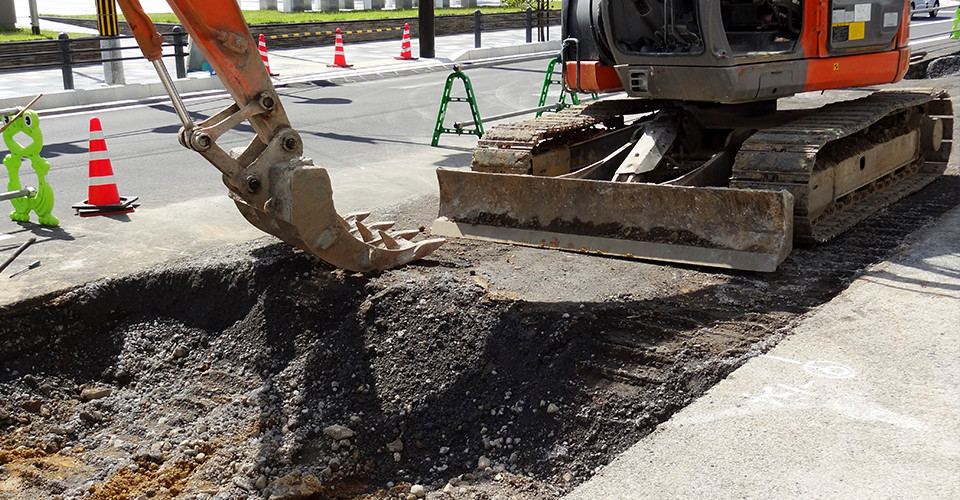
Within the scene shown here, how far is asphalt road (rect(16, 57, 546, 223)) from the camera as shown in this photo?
390 inches

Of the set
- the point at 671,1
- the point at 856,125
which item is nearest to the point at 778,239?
the point at 856,125

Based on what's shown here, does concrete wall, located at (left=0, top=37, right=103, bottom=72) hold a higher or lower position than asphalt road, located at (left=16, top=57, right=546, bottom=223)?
higher

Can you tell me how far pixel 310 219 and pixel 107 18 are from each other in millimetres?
14974

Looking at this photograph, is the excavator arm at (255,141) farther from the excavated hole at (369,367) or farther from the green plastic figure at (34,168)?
the green plastic figure at (34,168)

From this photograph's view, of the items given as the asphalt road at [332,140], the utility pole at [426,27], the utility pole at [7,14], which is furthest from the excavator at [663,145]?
the utility pole at [7,14]

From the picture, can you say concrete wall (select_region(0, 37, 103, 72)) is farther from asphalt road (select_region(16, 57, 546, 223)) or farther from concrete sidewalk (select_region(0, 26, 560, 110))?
asphalt road (select_region(16, 57, 546, 223))

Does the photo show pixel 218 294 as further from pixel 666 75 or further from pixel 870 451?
pixel 870 451

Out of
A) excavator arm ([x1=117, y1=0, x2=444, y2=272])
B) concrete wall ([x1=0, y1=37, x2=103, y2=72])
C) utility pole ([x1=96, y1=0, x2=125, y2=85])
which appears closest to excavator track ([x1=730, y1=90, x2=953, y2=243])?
excavator arm ([x1=117, y1=0, x2=444, y2=272])

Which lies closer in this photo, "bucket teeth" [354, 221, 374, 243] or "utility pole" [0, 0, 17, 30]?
"bucket teeth" [354, 221, 374, 243]

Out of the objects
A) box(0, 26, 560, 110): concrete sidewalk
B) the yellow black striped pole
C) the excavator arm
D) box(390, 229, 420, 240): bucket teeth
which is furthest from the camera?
the yellow black striped pole

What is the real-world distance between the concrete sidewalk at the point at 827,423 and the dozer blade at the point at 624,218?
1047 millimetres

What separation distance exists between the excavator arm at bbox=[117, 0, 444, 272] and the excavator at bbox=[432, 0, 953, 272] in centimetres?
174

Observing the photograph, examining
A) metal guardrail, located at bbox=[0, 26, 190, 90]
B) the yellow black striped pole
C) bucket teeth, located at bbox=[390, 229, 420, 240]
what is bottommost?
bucket teeth, located at bbox=[390, 229, 420, 240]

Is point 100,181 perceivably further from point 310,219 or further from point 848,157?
point 848,157
